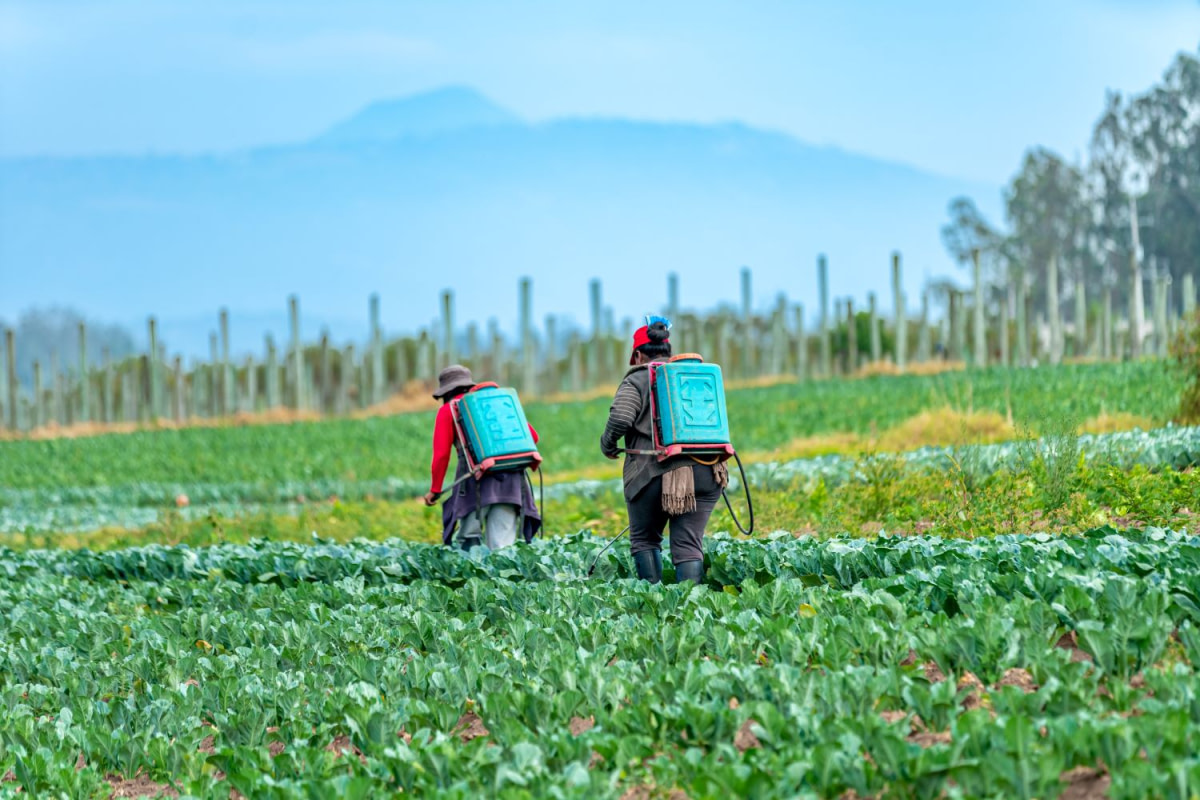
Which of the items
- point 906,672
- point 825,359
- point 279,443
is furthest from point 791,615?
point 825,359

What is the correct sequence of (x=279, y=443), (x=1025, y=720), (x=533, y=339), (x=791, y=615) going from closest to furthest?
(x=1025, y=720) < (x=791, y=615) < (x=279, y=443) < (x=533, y=339)

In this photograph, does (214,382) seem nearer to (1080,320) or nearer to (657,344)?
(1080,320)

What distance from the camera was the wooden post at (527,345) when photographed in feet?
118

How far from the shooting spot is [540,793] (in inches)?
194

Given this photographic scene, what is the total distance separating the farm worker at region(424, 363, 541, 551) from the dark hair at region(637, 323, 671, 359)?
206cm

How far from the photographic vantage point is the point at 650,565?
28.4 feet

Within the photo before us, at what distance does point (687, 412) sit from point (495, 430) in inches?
90.9

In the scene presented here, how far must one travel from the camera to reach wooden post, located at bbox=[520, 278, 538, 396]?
36094 mm

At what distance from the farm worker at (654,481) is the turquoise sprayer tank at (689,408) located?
0.48 feet

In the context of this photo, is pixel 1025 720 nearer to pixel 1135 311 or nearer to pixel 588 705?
pixel 588 705

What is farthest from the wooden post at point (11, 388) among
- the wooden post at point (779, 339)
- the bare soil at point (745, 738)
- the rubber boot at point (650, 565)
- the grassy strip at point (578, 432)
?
the bare soil at point (745, 738)

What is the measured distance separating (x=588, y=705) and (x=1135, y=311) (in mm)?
30463

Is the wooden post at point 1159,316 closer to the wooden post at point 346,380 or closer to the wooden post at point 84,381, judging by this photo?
the wooden post at point 346,380

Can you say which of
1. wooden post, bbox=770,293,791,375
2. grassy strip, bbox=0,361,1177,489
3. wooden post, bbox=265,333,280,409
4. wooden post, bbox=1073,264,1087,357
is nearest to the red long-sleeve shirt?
grassy strip, bbox=0,361,1177,489
